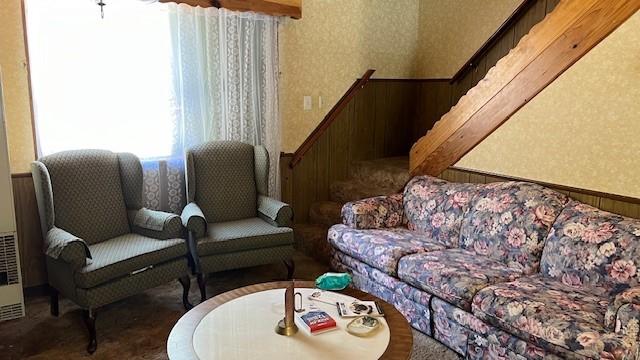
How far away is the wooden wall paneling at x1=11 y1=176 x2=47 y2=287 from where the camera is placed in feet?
10.4

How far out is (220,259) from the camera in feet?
10.6

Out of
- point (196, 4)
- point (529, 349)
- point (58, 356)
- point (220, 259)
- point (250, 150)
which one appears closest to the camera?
point (529, 349)

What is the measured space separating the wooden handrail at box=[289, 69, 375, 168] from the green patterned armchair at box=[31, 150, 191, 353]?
4.53 ft

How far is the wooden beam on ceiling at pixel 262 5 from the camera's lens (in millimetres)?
3545

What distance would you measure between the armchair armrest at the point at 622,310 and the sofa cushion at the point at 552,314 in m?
0.04

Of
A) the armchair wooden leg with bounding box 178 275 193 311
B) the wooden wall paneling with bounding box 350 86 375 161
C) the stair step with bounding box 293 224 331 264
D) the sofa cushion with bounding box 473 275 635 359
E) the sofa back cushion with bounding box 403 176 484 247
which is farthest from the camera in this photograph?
the wooden wall paneling with bounding box 350 86 375 161

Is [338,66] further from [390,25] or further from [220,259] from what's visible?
[220,259]

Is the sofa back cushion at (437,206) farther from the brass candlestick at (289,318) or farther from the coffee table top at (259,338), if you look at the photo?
the brass candlestick at (289,318)

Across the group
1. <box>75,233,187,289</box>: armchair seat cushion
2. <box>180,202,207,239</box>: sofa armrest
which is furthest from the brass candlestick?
<box>180,202,207,239</box>: sofa armrest

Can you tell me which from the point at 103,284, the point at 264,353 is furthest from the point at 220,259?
the point at 264,353

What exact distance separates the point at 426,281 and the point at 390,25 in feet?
9.05

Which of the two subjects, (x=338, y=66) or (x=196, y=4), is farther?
(x=338, y=66)

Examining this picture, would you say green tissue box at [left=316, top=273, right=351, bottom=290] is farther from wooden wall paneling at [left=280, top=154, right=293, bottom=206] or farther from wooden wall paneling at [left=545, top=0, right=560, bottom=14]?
wooden wall paneling at [left=545, top=0, right=560, bottom=14]

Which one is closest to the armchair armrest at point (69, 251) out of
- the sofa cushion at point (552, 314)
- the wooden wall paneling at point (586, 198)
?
the sofa cushion at point (552, 314)
